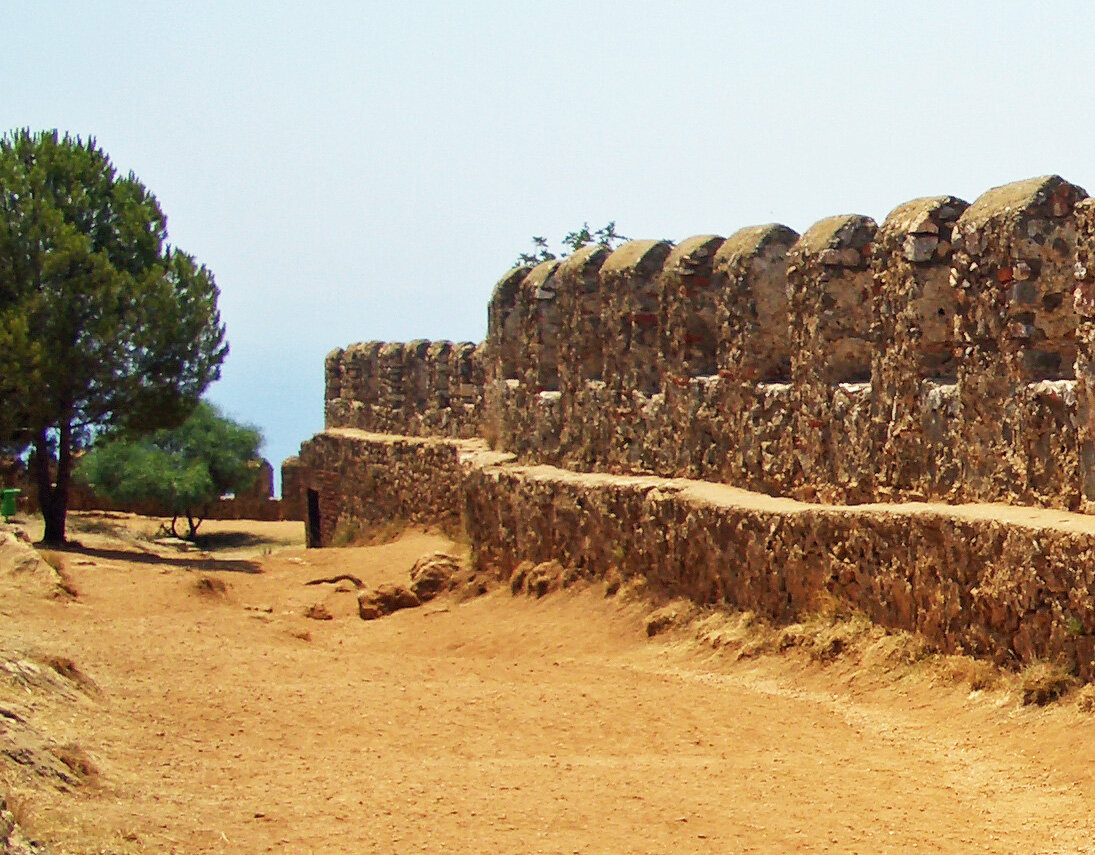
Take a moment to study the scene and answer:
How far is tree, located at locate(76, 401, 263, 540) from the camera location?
2825cm

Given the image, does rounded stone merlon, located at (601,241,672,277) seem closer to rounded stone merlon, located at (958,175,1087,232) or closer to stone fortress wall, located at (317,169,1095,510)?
stone fortress wall, located at (317,169,1095,510)

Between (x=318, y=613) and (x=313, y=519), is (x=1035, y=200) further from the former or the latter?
(x=313, y=519)

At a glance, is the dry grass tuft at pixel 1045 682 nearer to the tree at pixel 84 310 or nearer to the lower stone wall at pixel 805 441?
the lower stone wall at pixel 805 441

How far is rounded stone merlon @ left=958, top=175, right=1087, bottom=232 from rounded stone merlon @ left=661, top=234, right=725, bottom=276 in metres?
3.24

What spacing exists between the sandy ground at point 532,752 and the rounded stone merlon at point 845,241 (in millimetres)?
2275

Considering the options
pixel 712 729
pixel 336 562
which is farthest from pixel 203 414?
pixel 712 729

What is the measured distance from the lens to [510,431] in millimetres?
14453

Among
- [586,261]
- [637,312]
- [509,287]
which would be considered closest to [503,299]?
[509,287]

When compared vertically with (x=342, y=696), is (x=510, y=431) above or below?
above

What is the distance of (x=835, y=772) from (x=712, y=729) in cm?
90

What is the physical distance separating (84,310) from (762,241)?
991 cm

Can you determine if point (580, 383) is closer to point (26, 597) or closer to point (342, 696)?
point (26, 597)

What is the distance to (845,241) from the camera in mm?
9555

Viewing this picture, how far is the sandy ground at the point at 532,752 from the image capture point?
5.73 metres
